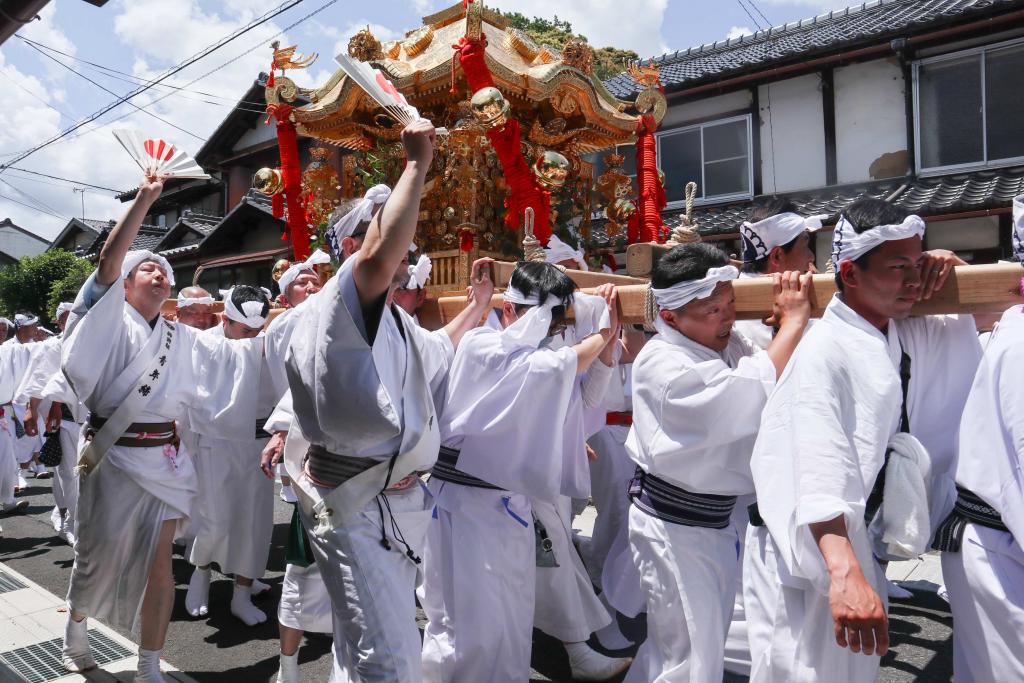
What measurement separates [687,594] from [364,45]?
409 cm

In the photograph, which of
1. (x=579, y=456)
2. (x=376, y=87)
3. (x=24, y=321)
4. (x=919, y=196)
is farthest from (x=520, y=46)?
(x=24, y=321)

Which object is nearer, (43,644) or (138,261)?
(138,261)

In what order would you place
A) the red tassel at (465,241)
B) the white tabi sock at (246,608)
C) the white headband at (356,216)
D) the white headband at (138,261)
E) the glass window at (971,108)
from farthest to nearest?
the glass window at (971,108), the red tassel at (465,241), the white tabi sock at (246,608), the white headband at (138,261), the white headband at (356,216)

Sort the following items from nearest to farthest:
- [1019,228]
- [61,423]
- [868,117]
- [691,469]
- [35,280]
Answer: [1019,228] → [691,469] → [61,423] → [868,117] → [35,280]

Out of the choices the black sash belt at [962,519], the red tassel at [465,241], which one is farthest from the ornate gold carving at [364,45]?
the black sash belt at [962,519]

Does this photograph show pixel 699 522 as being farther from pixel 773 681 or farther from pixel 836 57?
pixel 836 57

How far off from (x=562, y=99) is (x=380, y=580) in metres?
3.81

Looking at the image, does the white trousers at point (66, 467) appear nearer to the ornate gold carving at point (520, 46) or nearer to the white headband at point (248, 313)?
the white headband at point (248, 313)

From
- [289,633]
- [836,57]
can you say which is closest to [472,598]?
[289,633]

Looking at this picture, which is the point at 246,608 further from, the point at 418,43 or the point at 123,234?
the point at 418,43

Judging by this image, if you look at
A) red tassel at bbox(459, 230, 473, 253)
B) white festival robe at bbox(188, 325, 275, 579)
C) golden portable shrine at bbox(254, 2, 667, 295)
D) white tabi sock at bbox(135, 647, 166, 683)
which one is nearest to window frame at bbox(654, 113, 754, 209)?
golden portable shrine at bbox(254, 2, 667, 295)

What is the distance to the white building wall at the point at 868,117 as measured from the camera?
8.42m

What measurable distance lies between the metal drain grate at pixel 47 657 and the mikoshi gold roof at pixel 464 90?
3.49 meters

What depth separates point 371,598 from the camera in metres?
2.12
